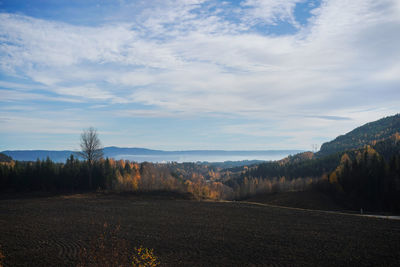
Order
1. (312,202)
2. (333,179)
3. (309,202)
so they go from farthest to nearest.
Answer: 1. (333,179)
2. (312,202)
3. (309,202)

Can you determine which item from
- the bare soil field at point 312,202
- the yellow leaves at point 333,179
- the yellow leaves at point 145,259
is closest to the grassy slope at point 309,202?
the bare soil field at point 312,202

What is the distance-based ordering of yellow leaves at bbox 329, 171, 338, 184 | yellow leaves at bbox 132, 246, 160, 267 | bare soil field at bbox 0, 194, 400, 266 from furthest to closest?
yellow leaves at bbox 329, 171, 338, 184 < bare soil field at bbox 0, 194, 400, 266 < yellow leaves at bbox 132, 246, 160, 267

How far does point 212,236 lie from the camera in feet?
55.1

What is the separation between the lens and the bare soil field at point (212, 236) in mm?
12617

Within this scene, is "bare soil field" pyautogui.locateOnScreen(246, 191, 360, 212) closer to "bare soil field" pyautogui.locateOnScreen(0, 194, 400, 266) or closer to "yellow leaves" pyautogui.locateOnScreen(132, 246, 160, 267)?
"bare soil field" pyautogui.locateOnScreen(0, 194, 400, 266)

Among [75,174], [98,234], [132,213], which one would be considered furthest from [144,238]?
[75,174]

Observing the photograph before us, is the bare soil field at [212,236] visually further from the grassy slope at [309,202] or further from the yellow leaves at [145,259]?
the grassy slope at [309,202]

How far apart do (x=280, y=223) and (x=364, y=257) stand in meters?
8.31

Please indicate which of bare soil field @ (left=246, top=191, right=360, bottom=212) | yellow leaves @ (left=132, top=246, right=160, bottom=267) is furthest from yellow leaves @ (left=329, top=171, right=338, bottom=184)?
yellow leaves @ (left=132, top=246, right=160, bottom=267)

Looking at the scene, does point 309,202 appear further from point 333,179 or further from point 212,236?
point 212,236

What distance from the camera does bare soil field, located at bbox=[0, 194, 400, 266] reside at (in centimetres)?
1262

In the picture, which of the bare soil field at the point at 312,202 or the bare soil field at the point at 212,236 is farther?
the bare soil field at the point at 312,202

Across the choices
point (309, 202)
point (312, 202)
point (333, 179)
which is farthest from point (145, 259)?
point (333, 179)

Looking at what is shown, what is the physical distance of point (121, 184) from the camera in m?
45.2
